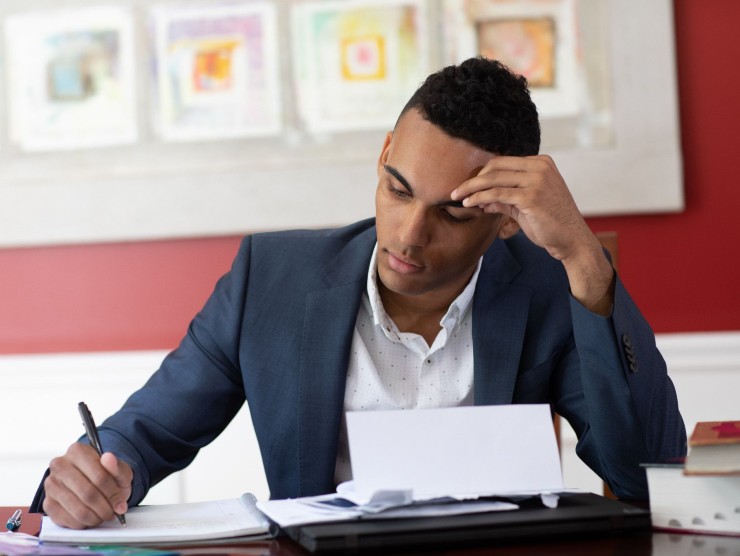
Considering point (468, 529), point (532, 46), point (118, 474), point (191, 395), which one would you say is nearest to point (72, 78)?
point (532, 46)

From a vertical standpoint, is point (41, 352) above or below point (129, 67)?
below

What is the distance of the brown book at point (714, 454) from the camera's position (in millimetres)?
1098

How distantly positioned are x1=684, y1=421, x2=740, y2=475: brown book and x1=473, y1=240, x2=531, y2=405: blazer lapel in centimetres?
54

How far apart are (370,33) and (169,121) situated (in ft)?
2.02

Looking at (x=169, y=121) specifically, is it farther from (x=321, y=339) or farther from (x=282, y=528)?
(x=282, y=528)

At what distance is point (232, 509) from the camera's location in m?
1.33

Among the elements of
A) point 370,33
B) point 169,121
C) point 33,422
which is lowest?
point 33,422

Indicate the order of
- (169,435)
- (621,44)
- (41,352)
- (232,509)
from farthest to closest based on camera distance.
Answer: (41,352), (621,44), (169,435), (232,509)

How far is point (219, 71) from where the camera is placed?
2732 mm

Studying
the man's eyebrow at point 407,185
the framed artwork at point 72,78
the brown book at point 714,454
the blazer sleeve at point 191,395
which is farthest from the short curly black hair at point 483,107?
the framed artwork at point 72,78

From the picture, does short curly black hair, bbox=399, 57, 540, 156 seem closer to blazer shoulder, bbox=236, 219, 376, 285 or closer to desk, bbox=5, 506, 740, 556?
blazer shoulder, bbox=236, 219, 376, 285

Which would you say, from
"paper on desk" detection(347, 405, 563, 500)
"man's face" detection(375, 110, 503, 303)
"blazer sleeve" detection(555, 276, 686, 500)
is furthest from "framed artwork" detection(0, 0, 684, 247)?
"paper on desk" detection(347, 405, 563, 500)

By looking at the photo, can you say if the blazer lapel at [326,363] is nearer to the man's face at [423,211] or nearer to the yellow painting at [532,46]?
the man's face at [423,211]

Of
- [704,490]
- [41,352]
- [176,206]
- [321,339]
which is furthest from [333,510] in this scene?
[41,352]
